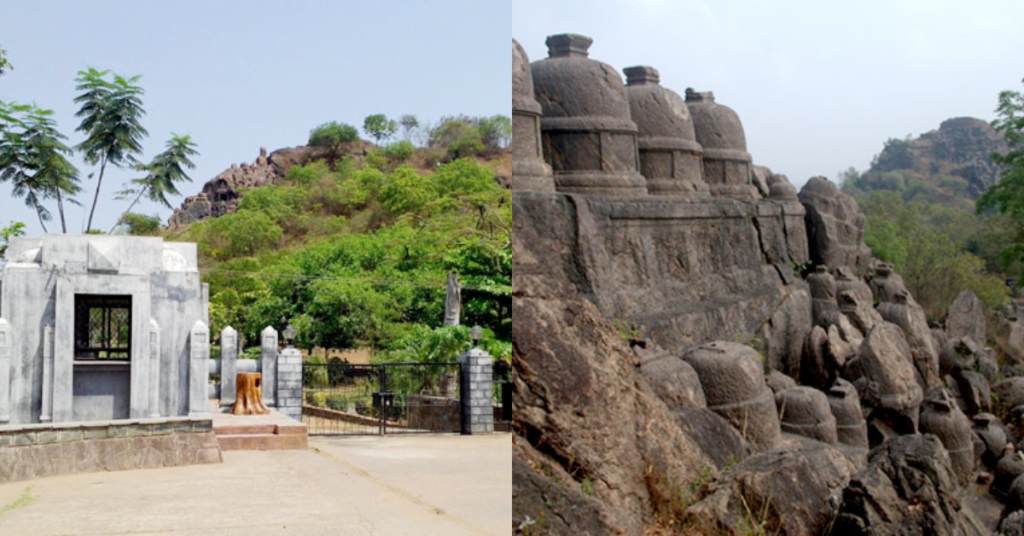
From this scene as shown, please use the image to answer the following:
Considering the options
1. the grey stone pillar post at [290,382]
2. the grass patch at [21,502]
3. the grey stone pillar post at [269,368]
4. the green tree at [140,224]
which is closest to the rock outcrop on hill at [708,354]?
the grass patch at [21,502]

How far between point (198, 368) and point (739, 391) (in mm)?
4466

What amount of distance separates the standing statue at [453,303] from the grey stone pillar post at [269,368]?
325 cm

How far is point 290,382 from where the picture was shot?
10180 mm

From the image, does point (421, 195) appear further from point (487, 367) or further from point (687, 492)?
point (687, 492)

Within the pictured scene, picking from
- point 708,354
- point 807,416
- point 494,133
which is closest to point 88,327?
point 708,354

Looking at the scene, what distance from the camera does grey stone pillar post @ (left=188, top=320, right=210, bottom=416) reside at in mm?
7785

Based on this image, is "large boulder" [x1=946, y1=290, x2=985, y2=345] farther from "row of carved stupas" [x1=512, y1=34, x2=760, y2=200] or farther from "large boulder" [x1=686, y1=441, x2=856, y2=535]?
"large boulder" [x1=686, y1=441, x2=856, y2=535]

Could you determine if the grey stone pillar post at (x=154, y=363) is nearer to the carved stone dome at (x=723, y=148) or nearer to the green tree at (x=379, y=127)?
the carved stone dome at (x=723, y=148)

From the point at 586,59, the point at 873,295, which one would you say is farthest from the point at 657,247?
the point at 873,295

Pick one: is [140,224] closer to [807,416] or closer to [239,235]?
[807,416]

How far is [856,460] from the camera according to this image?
667 centimetres

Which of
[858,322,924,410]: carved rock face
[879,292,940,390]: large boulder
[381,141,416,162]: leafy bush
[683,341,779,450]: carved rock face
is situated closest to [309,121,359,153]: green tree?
[381,141,416,162]: leafy bush

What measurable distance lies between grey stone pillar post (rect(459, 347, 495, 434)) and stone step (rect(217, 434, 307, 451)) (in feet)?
7.94

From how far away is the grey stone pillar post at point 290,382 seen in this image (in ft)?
33.2
